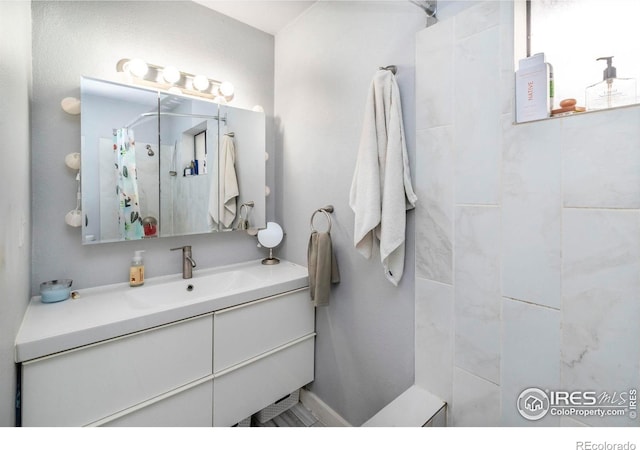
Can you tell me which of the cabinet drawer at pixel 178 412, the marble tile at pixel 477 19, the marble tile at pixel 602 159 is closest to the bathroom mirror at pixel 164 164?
the cabinet drawer at pixel 178 412

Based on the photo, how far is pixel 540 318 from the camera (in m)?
0.89

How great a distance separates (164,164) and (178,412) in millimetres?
1158

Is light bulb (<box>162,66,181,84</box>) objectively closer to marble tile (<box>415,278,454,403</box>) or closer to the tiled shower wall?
the tiled shower wall

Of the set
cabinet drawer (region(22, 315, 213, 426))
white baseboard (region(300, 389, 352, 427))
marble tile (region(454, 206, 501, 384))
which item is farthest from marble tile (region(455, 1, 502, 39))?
white baseboard (region(300, 389, 352, 427))

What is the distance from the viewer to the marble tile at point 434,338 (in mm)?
1114

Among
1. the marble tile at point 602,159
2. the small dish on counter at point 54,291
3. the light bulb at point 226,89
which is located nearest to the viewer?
the marble tile at point 602,159

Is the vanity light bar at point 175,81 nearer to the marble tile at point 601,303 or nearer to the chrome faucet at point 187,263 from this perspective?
the chrome faucet at point 187,263

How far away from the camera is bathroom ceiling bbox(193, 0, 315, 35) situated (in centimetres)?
165

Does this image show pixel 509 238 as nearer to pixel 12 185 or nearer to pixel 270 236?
pixel 270 236

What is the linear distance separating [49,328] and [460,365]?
1.44m

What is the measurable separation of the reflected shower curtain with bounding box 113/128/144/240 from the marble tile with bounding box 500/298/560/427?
1.63m

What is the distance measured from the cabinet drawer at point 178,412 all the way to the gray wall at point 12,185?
353 millimetres
